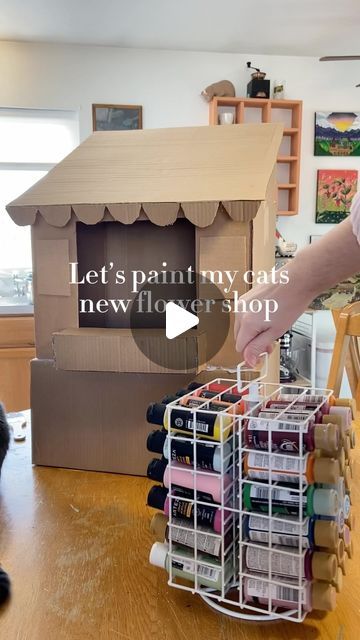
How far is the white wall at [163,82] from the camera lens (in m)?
3.29

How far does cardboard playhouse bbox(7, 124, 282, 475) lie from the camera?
866 millimetres

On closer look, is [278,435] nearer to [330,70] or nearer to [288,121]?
[288,121]

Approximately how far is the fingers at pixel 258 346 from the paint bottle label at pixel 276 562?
0.63 feet

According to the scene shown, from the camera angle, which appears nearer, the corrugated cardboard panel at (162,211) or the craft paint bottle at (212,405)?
the craft paint bottle at (212,405)

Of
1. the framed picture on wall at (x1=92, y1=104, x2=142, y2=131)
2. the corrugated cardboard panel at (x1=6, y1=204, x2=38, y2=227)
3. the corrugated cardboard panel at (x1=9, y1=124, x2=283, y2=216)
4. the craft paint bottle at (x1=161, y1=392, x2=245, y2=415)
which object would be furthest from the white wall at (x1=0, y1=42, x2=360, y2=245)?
the craft paint bottle at (x1=161, y1=392, x2=245, y2=415)

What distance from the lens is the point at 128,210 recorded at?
887 millimetres

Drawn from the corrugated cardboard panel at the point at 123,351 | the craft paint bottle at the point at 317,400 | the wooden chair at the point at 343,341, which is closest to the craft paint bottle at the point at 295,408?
the craft paint bottle at the point at 317,400

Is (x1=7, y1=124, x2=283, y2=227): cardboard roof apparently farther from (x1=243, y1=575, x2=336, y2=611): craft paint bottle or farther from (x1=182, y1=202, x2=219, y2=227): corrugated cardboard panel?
(x1=243, y1=575, x2=336, y2=611): craft paint bottle

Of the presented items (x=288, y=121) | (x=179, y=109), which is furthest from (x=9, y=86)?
(x=288, y=121)

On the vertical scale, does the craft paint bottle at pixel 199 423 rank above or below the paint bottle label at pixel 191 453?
above

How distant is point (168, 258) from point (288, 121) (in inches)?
117

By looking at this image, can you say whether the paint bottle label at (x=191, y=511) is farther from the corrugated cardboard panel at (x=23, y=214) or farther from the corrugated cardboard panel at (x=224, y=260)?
the corrugated cardboard panel at (x=23, y=214)

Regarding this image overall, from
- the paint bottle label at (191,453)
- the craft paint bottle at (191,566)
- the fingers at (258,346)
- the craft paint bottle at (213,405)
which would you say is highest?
the fingers at (258,346)

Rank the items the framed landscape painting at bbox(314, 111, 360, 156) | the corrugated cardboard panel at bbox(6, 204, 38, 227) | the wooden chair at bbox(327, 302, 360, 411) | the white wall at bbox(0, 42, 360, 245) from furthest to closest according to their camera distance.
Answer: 1. the framed landscape painting at bbox(314, 111, 360, 156)
2. the white wall at bbox(0, 42, 360, 245)
3. the wooden chair at bbox(327, 302, 360, 411)
4. the corrugated cardboard panel at bbox(6, 204, 38, 227)
